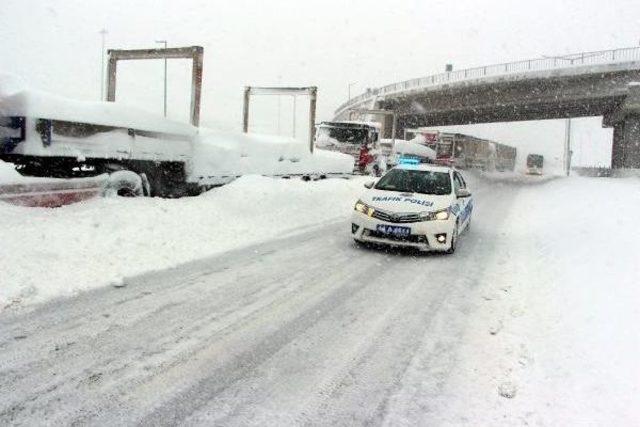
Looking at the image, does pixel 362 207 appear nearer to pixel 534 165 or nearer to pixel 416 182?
pixel 416 182

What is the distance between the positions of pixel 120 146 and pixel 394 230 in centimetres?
525

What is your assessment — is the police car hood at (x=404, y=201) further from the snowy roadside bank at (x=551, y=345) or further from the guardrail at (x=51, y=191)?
the guardrail at (x=51, y=191)

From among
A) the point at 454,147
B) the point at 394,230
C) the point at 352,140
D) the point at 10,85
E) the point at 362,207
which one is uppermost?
the point at 454,147

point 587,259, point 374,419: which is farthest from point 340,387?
point 587,259

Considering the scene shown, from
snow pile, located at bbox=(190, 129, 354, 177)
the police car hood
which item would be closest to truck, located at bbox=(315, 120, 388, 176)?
snow pile, located at bbox=(190, 129, 354, 177)

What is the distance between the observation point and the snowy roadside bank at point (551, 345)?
3.58 m

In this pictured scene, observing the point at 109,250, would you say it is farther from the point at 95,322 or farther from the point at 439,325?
the point at 439,325

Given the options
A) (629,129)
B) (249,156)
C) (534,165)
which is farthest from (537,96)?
(249,156)

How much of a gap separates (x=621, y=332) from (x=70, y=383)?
4.63m

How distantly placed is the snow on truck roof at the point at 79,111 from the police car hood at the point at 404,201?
450 centimetres

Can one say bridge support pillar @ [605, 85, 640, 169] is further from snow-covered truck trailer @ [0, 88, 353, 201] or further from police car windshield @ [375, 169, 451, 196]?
police car windshield @ [375, 169, 451, 196]

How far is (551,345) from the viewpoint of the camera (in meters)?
4.71

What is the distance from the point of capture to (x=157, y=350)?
4.32 metres

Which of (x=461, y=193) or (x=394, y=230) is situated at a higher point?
(x=461, y=193)
